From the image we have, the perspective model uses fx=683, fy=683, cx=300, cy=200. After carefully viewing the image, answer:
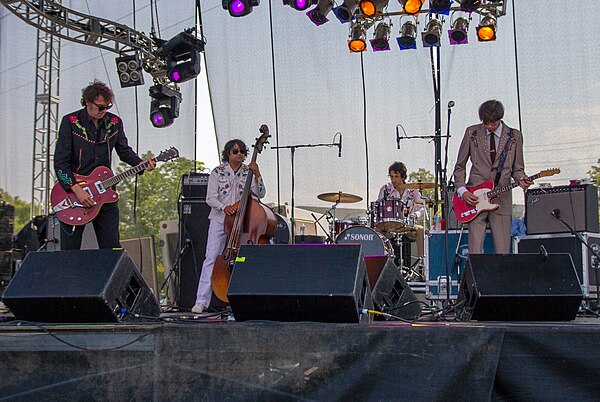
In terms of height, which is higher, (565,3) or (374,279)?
(565,3)

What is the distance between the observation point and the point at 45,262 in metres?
3.61

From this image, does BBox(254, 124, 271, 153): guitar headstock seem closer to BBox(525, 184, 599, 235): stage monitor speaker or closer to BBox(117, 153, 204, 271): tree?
BBox(525, 184, 599, 235): stage monitor speaker

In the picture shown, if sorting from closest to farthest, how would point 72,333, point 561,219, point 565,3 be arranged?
point 72,333 < point 561,219 < point 565,3

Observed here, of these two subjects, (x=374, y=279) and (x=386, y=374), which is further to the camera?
(x=374, y=279)

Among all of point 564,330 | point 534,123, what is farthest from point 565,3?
point 564,330

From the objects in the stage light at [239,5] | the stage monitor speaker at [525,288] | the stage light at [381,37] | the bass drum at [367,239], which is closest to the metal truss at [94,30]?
the stage light at [239,5]

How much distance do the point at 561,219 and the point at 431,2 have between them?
3.25 metres

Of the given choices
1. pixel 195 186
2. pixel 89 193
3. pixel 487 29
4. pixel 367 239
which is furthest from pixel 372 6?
pixel 89 193

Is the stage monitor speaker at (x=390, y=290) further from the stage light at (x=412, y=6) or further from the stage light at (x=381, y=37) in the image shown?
the stage light at (x=381, y=37)

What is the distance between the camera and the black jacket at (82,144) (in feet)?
15.0

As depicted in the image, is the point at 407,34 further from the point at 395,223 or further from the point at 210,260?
the point at 210,260

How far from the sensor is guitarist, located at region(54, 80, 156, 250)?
4543mm

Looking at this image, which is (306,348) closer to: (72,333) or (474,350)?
(474,350)

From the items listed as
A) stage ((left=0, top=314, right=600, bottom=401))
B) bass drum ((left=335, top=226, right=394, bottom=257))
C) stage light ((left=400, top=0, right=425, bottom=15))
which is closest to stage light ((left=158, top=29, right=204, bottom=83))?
stage light ((left=400, top=0, right=425, bottom=15))
